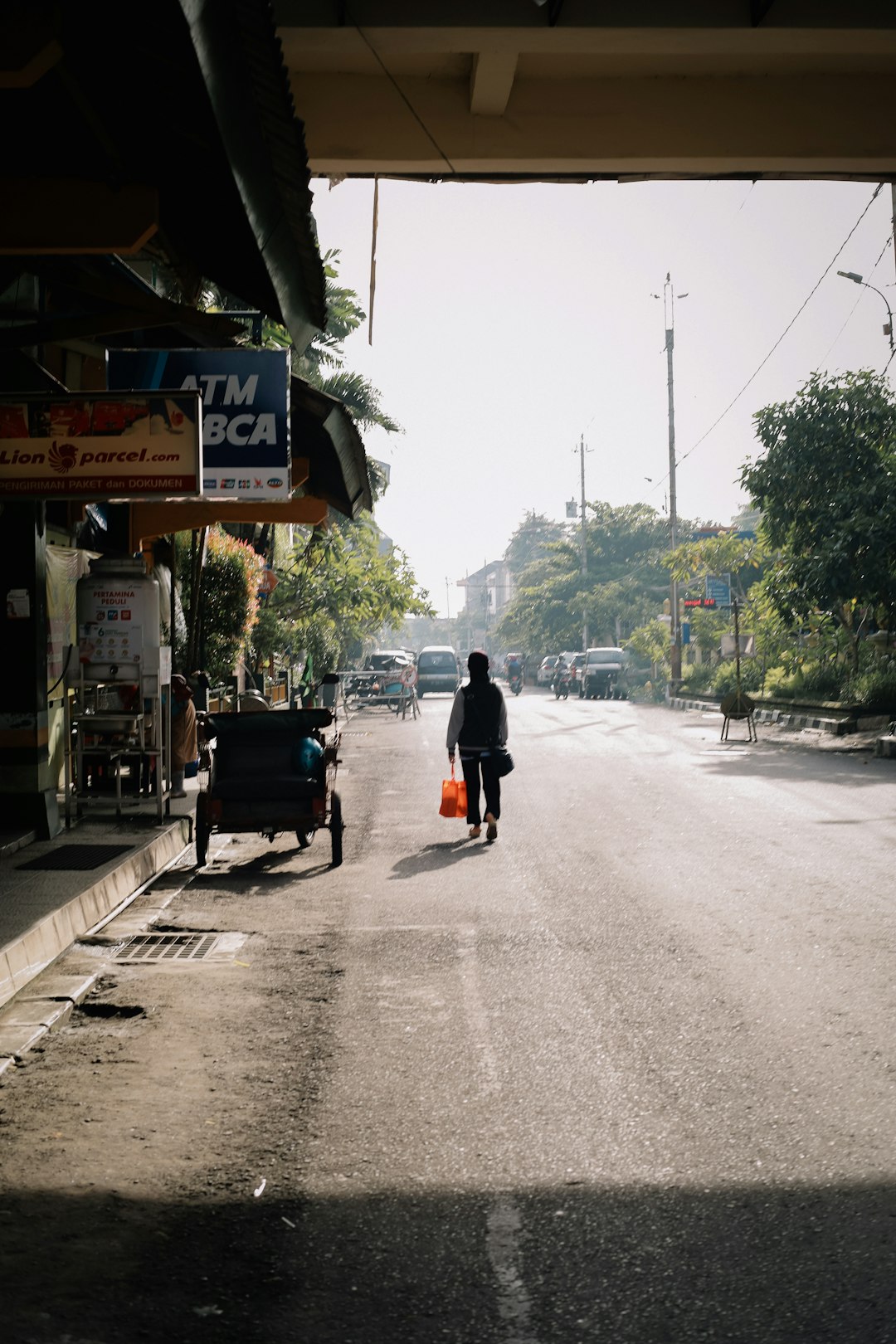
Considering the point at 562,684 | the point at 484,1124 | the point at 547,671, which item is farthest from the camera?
the point at 547,671

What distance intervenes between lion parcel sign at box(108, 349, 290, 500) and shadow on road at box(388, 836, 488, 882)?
11.8 feet

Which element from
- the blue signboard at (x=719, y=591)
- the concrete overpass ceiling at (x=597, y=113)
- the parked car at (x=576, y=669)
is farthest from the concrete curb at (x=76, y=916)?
the parked car at (x=576, y=669)

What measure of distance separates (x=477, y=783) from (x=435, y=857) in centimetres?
138

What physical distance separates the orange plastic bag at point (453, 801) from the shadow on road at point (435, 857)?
10.8 inches

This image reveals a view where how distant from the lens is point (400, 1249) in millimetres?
3838

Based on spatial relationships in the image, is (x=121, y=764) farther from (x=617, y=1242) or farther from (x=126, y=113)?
(x=617, y=1242)

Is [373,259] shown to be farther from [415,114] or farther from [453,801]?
[453,801]

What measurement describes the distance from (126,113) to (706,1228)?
15.3 ft

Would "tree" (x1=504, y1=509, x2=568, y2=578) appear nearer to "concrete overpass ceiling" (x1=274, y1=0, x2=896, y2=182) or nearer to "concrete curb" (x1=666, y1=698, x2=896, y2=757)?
"concrete curb" (x1=666, y1=698, x2=896, y2=757)

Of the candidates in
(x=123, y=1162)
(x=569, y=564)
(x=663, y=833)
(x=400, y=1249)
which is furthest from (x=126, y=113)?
(x=569, y=564)

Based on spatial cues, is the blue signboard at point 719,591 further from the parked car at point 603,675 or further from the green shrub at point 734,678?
the green shrub at point 734,678

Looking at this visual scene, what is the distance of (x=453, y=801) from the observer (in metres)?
13.0

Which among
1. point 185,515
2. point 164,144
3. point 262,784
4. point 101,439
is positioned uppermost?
point 164,144

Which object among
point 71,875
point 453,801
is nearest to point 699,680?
point 453,801
